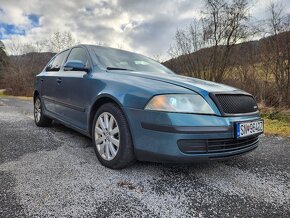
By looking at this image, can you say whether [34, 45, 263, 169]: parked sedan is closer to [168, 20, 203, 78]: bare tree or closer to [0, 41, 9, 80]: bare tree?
[168, 20, 203, 78]: bare tree

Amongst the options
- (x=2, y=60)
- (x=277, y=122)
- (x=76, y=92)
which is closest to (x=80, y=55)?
(x=76, y=92)

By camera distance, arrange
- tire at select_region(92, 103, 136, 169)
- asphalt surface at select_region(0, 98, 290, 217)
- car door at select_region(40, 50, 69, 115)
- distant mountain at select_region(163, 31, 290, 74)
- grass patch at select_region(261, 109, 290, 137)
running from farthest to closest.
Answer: distant mountain at select_region(163, 31, 290, 74)
grass patch at select_region(261, 109, 290, 137)
car door at select_region(40, 50, 69, 115)
tire at select_region(92, 103, 136, 169)
asphalt surface at select_region(0, 98, 290, 217)

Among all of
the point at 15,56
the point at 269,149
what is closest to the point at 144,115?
the point at 269,149

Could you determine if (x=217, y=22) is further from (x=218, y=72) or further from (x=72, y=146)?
(x=72, y=146)

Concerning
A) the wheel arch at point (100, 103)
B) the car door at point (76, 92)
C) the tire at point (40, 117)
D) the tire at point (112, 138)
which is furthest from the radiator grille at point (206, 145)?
the tire at point (40, 117)

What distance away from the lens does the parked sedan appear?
2.41m

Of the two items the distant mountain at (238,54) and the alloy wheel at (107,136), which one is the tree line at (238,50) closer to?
the distant mountain at (238,54)

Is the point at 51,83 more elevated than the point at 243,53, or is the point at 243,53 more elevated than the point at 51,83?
the point at 243,53

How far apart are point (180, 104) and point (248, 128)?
80cm

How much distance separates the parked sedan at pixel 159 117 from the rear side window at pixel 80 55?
0.21 metres

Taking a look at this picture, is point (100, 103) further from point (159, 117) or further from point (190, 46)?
point (190, 46)

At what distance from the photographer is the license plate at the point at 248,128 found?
257cm

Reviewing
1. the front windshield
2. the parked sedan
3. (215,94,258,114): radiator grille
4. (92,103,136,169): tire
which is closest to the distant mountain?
the front windshield

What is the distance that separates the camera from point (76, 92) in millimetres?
3656
